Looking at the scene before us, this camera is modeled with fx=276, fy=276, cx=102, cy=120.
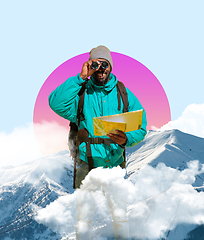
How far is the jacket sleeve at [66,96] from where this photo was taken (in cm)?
568

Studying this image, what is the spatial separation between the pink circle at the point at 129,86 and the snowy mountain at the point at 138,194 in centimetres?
128

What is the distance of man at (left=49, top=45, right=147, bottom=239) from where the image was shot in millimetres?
5797

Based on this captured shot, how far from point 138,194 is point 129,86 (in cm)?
282

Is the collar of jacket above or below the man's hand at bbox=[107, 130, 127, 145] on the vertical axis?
above

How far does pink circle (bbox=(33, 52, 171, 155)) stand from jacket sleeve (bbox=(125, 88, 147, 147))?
48 centimetres

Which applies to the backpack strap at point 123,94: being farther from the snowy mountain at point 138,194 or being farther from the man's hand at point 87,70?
the snowy mountain at point 138,194

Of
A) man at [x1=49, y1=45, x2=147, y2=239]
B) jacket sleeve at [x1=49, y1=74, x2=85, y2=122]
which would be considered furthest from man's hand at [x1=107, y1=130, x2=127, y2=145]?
jacket sleeve at [x1=49, y1=74, x2=85, y2=122]

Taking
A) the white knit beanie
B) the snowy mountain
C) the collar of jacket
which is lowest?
the snowy mountain

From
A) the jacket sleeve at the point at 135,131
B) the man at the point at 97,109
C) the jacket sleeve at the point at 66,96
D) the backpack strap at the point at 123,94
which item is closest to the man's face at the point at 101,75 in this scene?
the man at the point at 97,109

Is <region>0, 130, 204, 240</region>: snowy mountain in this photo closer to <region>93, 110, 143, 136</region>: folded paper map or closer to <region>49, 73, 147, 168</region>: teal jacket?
<region>49, 73, 147, 168</region>: teal jacket

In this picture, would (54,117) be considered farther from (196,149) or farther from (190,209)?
(196,149)

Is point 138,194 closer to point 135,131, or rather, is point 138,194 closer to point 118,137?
point 135,131

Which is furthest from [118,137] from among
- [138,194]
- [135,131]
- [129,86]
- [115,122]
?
[138,194]

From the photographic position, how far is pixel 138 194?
723cm
